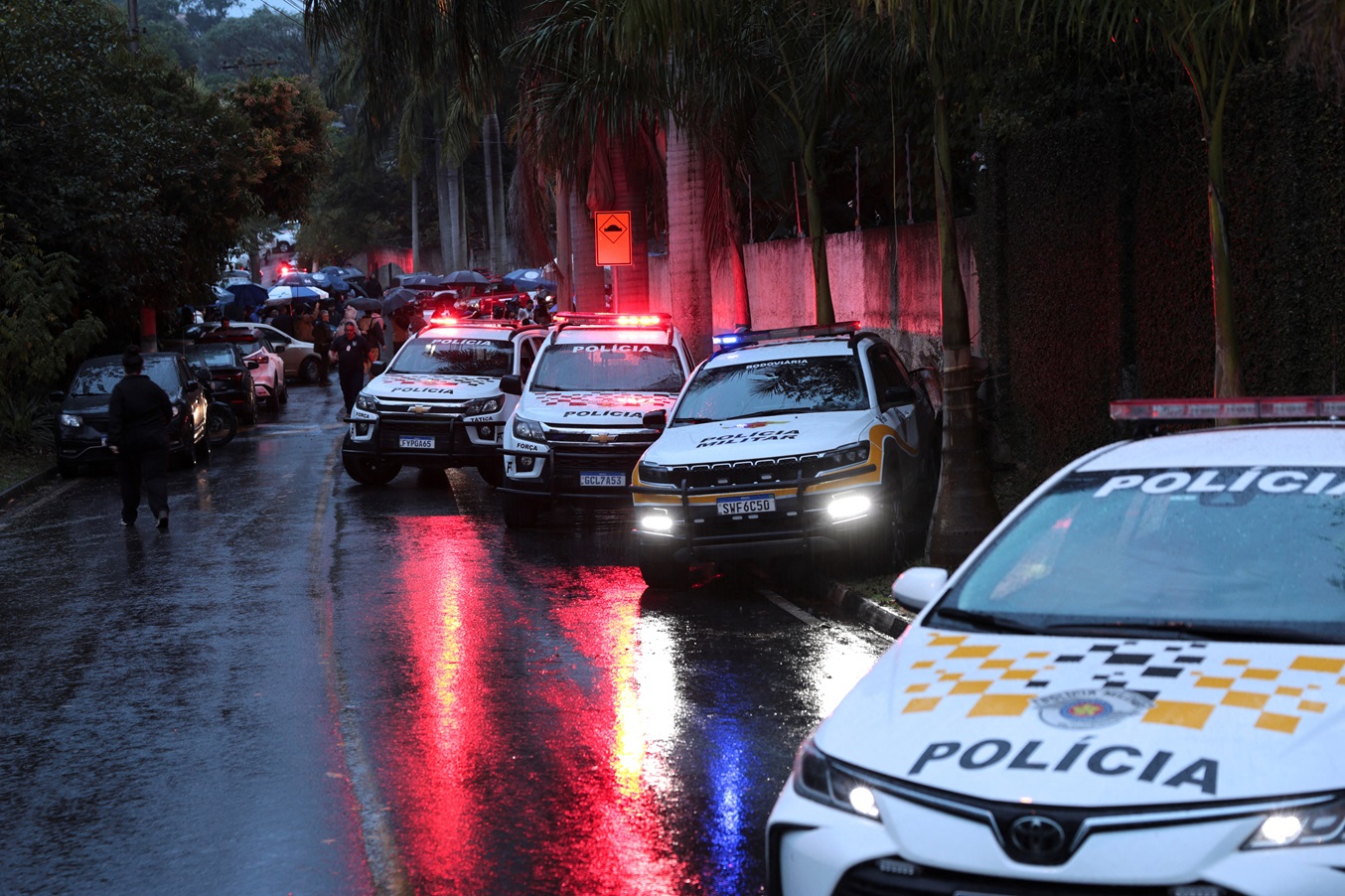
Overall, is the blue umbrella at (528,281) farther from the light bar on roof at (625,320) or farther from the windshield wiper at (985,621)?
the windshield wiper at (985,621)

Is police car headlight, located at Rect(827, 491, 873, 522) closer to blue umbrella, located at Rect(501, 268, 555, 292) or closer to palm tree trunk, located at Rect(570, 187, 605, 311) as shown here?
palm tree trunk, located at Rect(570, 187, 605, 311)

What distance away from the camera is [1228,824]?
390cm

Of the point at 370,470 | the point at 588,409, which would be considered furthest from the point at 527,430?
the point at 370,470

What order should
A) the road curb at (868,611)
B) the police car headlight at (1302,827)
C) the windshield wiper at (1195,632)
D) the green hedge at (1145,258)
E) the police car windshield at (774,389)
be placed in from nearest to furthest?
1. the police car headlight at (1302,827)
2. the windshield wiper at (1195,632)
3. the road curb at (868,611)
4. the green hedge at (1145,258)
5. the police car windshield at (774,389)

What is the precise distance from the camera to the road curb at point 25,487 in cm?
2138

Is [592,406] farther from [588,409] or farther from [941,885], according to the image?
[941,885]

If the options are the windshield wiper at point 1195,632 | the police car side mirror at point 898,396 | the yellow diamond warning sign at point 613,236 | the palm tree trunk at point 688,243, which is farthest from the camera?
the yellow diamond warning sign at point 613,236

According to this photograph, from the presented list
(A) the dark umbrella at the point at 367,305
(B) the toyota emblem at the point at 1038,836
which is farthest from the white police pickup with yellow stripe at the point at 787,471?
(A) the dark umbrella at the point at 367,305

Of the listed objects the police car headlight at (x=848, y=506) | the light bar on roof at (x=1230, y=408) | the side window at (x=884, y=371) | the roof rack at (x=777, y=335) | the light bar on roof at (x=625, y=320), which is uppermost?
the light bar on roof at (x=625, y=320)

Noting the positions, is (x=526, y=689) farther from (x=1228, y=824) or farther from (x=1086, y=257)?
(x=1086, y=257)

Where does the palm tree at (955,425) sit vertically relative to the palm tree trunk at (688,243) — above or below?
below

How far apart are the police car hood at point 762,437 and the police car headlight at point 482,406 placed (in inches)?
282

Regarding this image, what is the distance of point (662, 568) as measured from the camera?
41.9 feet

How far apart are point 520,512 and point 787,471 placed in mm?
5138
